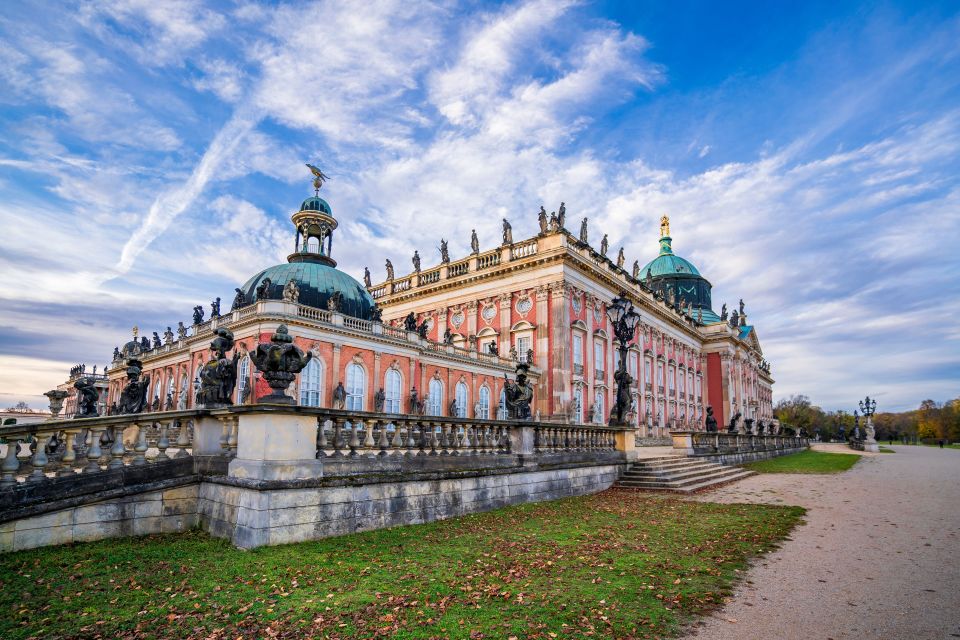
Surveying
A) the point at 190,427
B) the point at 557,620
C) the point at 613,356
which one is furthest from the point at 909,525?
the point at 613,356

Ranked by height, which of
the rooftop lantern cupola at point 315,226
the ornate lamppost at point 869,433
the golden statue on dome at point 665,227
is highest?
the golden statue on dome at point 665,227

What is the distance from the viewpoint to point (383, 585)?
6.26 meters

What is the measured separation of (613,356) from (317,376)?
2317 centimetres

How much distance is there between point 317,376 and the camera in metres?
28.0

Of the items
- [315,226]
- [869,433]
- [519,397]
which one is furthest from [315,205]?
[869,433]

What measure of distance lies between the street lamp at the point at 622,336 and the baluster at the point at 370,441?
1024 cm

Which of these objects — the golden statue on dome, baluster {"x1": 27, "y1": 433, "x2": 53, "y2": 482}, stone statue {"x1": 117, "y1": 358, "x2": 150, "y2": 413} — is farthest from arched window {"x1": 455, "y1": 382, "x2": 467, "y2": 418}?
the golden statue on dome

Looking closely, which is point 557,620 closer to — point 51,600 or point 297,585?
point 297,585

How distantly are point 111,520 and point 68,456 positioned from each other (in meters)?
1.12

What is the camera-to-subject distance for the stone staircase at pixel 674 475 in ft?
55.9

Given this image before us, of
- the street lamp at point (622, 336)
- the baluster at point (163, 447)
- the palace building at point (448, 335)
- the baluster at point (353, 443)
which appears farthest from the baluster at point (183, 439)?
the palace building at point (448, 335)

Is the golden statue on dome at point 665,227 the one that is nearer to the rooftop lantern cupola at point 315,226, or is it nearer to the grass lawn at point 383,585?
the rooftop lantern cupola at point 315,226

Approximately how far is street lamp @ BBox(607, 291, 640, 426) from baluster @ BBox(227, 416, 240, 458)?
12.1m

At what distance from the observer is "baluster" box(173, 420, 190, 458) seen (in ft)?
30.4
